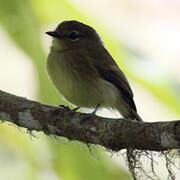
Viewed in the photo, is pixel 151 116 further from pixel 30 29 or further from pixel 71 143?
pixel 30 29

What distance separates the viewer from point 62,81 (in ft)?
11.2

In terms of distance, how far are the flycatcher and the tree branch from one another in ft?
1.21

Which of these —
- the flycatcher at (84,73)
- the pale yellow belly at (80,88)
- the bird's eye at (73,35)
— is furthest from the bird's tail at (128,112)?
the bird's eye at (73,35)

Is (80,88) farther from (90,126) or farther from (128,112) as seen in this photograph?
(90,126)

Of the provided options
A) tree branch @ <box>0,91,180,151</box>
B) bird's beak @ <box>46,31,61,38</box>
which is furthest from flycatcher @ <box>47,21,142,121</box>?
tree branch @ <box>0,91,180,151</box>

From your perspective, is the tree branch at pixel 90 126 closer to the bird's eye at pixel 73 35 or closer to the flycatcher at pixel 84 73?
the flycatcher at pixel 84 73

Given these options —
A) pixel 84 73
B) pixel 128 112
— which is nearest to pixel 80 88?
pixel 84 73

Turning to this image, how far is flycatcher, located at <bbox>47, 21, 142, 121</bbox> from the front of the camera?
11.1ft

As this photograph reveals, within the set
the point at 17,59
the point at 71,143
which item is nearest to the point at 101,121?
the point at 71,143

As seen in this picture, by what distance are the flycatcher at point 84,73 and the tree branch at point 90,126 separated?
0.37 m

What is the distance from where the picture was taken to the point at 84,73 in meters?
3.41

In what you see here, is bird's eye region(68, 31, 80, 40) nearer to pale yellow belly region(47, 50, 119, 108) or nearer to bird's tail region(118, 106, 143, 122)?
pale yellow belly region(47, 50, 119, 108)

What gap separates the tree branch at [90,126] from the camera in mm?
2404

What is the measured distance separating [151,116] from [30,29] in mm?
936
